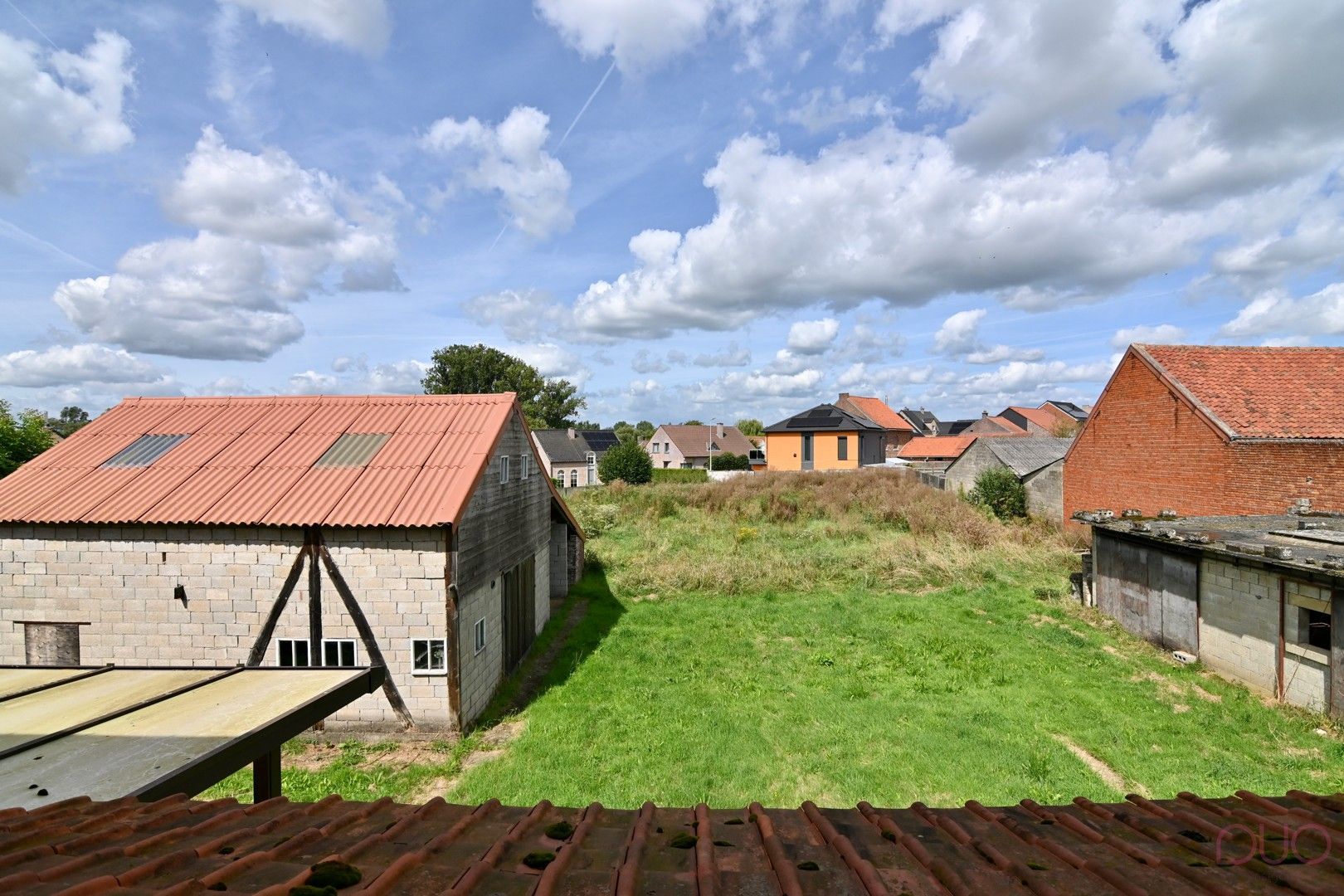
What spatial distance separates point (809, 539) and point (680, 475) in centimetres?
2554

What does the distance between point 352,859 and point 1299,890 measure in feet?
11.2

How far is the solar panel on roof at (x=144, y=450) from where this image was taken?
12.4 meters

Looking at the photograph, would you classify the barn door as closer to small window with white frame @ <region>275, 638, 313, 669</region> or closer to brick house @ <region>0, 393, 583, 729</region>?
brick house @ <region>0, 393, 583, 729</region>

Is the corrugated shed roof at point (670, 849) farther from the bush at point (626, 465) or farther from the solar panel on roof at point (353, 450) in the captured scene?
the bush at point (626, 465)

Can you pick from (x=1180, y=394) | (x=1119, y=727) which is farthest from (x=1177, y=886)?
(x=1180, y=394)

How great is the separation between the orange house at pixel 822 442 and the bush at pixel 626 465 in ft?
38.9

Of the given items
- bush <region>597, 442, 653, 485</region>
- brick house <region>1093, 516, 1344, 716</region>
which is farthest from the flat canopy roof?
bush <region>597, 442, 653, 485</region>

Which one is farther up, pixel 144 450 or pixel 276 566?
pixel 144 450

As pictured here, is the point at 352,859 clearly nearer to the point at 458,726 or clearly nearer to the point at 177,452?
the point at 458,726

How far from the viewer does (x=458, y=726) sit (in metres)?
10.3

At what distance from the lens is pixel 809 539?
26969 mm

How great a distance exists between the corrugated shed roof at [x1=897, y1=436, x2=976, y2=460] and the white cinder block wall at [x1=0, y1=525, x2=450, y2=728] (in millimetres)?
59760

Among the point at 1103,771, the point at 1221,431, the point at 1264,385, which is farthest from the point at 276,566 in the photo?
the point at 1264,385

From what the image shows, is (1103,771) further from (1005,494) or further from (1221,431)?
(1005,494)
